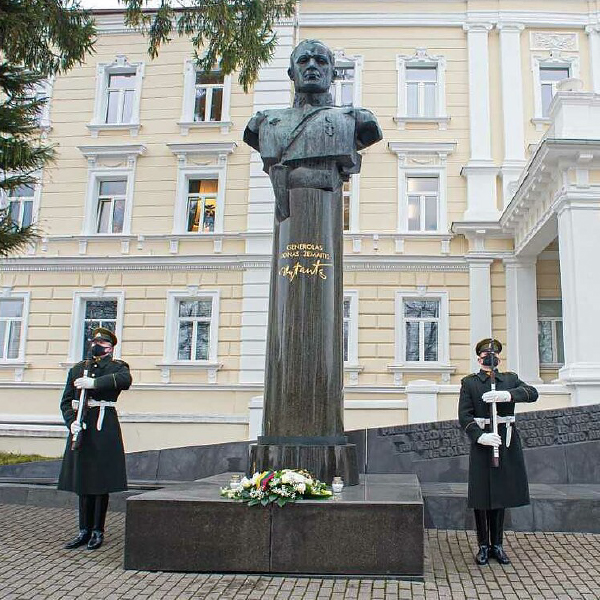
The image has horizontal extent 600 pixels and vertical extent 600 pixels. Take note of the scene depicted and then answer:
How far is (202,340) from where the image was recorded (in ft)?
53.1

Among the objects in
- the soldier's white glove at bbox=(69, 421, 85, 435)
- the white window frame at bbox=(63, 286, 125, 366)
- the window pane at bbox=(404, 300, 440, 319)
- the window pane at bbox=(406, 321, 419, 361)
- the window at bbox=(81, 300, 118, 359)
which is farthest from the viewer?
the window at bbox=(81, 300, 118, 359)

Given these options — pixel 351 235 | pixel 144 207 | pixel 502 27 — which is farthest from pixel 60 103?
pixel 502 27

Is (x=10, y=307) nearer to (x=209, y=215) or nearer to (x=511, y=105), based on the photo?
(x=209, y=215)

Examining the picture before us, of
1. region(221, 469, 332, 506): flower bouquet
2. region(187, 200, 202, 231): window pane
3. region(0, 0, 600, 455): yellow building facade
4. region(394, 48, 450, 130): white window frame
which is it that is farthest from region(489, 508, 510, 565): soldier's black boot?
region(394, 48, 450, 130): white window frame

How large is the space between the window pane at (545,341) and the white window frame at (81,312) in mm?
9991

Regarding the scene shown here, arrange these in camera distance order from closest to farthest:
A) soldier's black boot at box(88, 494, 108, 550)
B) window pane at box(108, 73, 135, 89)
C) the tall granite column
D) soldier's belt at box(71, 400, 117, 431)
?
the tall granite column, soldier's black boot at box(88, 494, 108, 550), soldier's belt at box(71, 400, 117, 431), window pane at box(108, 73, 135, 89)

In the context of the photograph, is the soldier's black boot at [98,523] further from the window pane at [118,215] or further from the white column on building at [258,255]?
the window pane at [118,215]

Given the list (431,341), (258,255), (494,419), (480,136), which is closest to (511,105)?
(480,136)

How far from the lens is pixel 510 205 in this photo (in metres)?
14.0

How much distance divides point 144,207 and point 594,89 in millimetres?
11404

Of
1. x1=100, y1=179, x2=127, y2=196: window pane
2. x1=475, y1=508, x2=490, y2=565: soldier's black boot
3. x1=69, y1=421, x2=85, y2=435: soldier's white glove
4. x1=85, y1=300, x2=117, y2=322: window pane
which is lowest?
x1=475, y1=508, x2=490, y2=565: soldier's black boot

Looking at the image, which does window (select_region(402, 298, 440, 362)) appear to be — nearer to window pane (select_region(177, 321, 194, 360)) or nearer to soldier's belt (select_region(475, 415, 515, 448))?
window pane (select_region(177, 321, 194, 360))

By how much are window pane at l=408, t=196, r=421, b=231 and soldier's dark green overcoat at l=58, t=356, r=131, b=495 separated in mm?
11657

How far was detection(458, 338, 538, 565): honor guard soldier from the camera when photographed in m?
4.82
